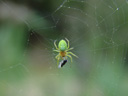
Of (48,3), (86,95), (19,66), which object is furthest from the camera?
(48,3)

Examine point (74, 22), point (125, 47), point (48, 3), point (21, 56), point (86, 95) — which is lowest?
point (86, 95)

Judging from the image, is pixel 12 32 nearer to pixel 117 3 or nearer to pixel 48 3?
pixel 48 3

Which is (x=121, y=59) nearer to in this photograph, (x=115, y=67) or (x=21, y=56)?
(x=115, y=67)

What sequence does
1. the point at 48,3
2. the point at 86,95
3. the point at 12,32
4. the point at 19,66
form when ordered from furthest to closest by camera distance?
the point at 48,3, the point at 12,32, the point at 19,66, the point at 86,95

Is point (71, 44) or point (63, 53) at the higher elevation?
point (71, 44)

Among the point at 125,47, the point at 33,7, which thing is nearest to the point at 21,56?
Result: the point at 33,7

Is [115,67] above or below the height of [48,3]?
below

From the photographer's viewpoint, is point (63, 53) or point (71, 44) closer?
point (63, 53)

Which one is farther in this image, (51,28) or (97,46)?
(51,28)
